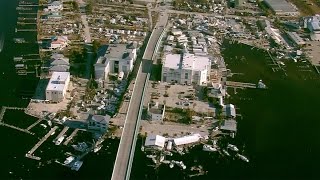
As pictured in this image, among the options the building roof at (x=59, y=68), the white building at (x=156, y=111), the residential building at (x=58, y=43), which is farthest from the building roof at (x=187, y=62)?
the residential building at (x=58, y=43)

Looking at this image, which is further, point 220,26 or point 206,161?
point 220,26

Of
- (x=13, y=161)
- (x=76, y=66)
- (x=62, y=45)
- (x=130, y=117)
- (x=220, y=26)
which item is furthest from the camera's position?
(x=220, y=26)

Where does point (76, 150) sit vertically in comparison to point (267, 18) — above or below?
below

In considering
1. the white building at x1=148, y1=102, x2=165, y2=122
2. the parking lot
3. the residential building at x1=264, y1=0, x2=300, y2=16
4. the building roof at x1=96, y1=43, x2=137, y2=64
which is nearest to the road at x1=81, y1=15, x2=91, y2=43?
the building roof at x1=96, y1=43, x2=137, y2=64

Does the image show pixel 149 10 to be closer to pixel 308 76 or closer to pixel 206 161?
pixel 308 76

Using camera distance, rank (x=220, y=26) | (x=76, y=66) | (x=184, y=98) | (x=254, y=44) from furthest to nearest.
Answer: (x=220, y=26)
(x=254, y=44)
(x=76, y=66)
(x=184, y=98)

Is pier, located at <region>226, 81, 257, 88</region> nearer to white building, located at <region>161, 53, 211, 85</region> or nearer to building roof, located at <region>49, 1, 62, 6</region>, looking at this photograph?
white building, located at <region>161, 53, 211, 85</region>

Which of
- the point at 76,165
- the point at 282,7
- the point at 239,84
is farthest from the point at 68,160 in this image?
the point at 282,7

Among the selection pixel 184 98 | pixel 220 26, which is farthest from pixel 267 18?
pixel 184 98
